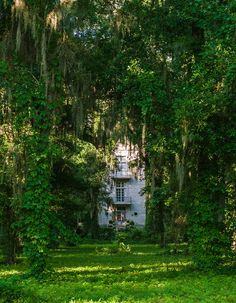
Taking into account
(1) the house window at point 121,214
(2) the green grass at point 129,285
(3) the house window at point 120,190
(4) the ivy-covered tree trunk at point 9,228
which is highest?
(3) the house window at point 120,190

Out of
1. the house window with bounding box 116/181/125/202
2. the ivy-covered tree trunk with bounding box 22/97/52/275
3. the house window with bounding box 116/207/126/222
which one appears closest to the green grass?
the ivy-covered tree trunk with bounding box 22/97/52/275

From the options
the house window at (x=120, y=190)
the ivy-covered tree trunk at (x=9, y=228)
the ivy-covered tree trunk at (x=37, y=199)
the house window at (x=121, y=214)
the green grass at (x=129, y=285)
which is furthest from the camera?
the house window at (x=120, y=190)

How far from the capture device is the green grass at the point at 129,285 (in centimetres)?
1002

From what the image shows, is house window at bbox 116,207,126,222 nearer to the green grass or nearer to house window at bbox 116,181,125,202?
house window at bbox 116,181,125,202

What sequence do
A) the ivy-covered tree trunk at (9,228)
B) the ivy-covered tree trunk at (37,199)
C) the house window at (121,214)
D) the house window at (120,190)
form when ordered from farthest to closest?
the house window at (120,190)
the house window at (121,214)
the ivy-covered tree trunk at (9,228)
the ivy-covered tree trunk at (37,199)

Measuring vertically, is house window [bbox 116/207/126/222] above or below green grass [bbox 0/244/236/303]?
above

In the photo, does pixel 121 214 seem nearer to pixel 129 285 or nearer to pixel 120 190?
pixel 120 190

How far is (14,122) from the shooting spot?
1436 centimetres

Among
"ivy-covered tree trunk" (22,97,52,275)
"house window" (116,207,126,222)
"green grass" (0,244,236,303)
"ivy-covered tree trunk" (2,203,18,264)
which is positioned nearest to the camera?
"green grass" (0,244,236,303)

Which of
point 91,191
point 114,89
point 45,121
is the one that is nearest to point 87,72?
point 114,89

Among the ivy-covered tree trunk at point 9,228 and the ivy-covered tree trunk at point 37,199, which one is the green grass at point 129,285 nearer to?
the ivy-covered tree trunk at point 37,199

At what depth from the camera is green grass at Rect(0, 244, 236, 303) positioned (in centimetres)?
1002

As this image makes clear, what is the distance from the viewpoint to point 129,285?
12367mm

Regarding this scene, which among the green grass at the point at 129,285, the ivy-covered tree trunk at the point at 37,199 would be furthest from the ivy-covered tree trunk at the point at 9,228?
the ivy-covered tree trunk at the point at 37,199
